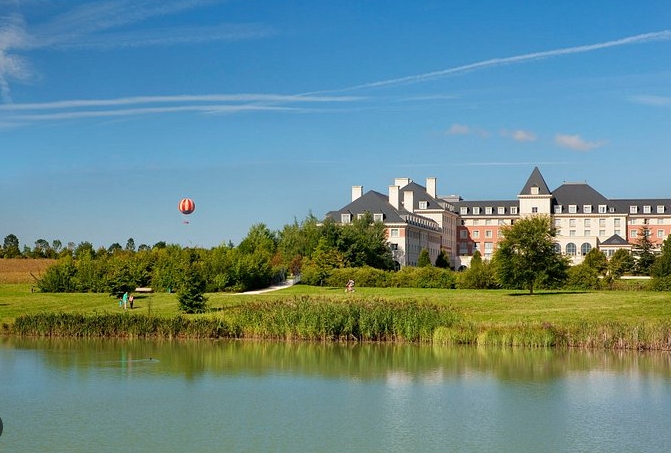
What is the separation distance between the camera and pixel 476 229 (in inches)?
4555

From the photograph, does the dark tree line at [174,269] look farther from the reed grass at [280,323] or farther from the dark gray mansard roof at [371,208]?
the dark gray mansard roof at [371,208]

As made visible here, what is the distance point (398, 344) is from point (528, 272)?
17.6m

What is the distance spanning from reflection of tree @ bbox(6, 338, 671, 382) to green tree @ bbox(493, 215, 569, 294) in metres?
16.9

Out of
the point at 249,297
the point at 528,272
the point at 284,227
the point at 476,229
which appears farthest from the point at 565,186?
the point at 249,297

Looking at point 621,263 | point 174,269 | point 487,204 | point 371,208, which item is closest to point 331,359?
point 174,269

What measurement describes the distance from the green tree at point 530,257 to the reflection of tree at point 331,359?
55.5 feet

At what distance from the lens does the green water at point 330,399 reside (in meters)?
17.2

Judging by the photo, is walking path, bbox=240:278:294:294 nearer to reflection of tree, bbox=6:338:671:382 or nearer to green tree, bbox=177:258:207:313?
green tree, bbox=177:258:207:313

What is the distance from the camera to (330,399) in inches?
869

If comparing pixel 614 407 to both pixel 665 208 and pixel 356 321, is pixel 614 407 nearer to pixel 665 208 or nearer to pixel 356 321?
pixel 356 321

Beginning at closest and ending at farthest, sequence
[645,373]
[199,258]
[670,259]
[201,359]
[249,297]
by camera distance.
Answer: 1. [645,373]
2. [201,359]
3. [249,297]
4. [199,258]
5. [670,259]

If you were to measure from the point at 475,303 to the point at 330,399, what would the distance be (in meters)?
24.1

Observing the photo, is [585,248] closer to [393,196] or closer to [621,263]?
[393,196]

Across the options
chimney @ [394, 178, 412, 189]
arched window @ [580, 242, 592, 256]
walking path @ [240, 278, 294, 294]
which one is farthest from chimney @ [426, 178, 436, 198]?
walking path @ [240, 278, 294, 294]
